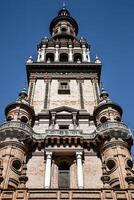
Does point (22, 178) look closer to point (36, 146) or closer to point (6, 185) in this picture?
point (6, 185)

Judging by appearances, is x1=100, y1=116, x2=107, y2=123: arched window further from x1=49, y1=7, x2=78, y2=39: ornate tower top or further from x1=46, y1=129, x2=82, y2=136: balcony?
x1=49, y1=7, x2=78, y2=39: ornate tower top

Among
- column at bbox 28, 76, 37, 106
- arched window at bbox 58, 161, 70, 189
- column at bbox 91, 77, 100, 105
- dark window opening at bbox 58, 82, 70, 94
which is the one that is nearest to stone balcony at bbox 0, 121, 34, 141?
arched window at bbox 58, 161, 70, 189

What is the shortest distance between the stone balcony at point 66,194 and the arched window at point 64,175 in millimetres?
6063

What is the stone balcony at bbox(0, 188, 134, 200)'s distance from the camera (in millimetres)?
22344

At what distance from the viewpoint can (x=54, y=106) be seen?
1492 inches

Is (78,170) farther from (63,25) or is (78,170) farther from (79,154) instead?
(63,25)

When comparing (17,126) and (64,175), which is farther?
(17,126)

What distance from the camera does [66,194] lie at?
2269 cm

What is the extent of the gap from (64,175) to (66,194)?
7.30 m

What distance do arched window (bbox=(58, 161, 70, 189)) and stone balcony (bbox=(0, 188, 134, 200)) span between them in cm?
606

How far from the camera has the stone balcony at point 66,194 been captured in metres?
22.3

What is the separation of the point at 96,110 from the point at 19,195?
14.9 meters

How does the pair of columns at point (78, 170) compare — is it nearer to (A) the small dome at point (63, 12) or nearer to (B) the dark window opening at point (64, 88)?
(B) the dark window opening at point (64, 88)

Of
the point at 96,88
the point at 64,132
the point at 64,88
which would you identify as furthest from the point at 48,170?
the point at 96,88
